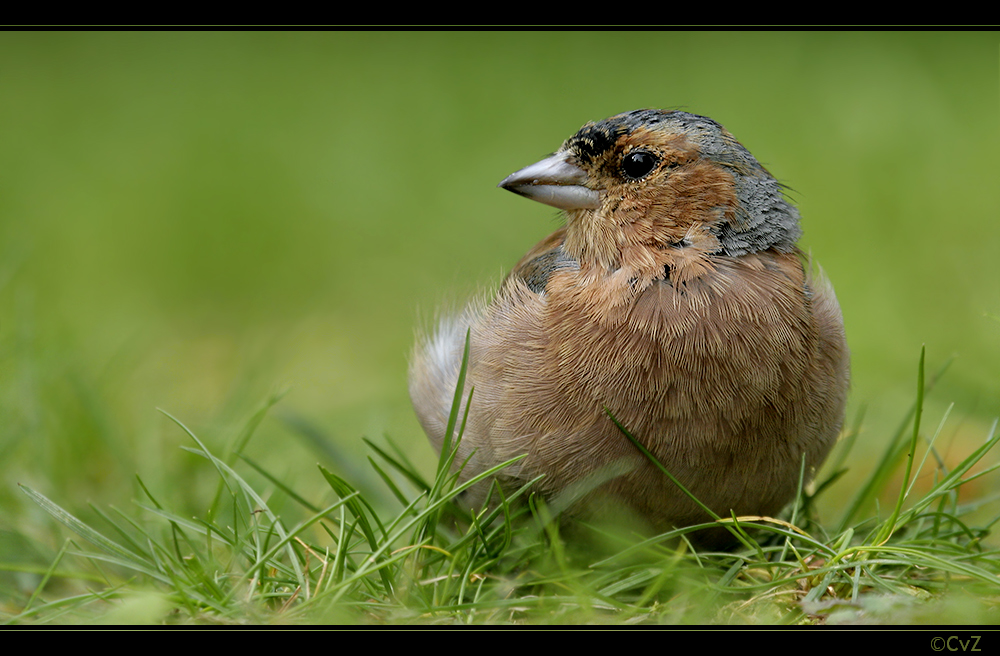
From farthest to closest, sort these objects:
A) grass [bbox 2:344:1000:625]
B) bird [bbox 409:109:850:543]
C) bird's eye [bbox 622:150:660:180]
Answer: bird's eye [bbox 622:150:660:180] → bird [bbox 409:109:850:543] → grass [bbox 2:344:1000:625]

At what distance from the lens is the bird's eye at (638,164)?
336 cm

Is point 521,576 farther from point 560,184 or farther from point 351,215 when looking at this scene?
point 351,215

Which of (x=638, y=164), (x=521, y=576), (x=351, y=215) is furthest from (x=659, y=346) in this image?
(x=351, y=215)

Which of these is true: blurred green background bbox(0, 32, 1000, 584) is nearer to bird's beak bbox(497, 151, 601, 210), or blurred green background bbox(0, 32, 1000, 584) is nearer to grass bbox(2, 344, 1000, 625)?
bird's beak bbox(497, 151, 601, 210)

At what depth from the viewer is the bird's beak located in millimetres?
3467

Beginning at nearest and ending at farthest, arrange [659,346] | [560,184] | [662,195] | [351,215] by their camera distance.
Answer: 1. [659,346]
2. [662,195]
3. [560,184]
4. [351,215]

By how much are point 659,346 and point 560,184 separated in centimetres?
86

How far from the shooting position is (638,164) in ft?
11.1

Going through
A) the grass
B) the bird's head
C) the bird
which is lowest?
the grass

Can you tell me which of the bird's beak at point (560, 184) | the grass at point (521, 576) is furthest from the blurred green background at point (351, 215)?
the grass at point (521, 576)

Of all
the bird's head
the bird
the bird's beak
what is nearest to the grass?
the bird

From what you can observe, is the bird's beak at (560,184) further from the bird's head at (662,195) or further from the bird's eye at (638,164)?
the bird's eye at (638,164)
